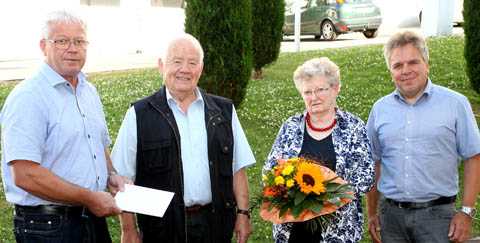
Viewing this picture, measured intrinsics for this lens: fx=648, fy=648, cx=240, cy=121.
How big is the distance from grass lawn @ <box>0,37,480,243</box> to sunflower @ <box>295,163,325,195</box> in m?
2.77

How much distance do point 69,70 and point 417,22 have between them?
23587mm

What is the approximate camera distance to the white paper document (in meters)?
3.63

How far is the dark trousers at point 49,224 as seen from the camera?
354 cm

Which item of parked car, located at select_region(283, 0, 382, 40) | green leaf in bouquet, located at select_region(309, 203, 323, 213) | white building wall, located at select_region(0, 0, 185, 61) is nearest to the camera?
green leaf in bouquet, located at select_region(309, 203, 323, 213)

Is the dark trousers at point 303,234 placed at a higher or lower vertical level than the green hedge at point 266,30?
lower

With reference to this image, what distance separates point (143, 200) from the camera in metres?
3.68

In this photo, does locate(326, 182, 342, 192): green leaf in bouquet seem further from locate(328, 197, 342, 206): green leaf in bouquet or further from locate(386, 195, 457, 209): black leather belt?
locate(386, 195, 457, 209): black leather belt

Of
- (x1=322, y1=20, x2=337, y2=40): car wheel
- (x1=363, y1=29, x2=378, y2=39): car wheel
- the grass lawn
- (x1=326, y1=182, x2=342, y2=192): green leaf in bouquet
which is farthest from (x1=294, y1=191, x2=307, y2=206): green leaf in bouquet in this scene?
(x1=363, y1=29, x2=378, y2=39): car wheel

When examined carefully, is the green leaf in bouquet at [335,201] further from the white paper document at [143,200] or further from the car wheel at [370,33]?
the car wheel at [370,33]

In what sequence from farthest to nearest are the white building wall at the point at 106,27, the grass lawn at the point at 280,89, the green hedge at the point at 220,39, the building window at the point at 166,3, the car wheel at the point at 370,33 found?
the building window at the point at 166,3
the car wheel at the point at 370,33
the white building wall at the point at 106,27
the green hedge at the point at 220,39
the grass lawn at the point at 280,89

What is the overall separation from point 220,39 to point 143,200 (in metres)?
5.63

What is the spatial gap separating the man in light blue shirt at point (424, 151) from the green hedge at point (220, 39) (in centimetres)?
502

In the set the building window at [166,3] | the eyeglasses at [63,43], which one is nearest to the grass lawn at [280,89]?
the eyeglasses at [63,43]

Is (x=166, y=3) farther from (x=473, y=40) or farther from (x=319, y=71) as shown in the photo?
(x=319, y=71)
